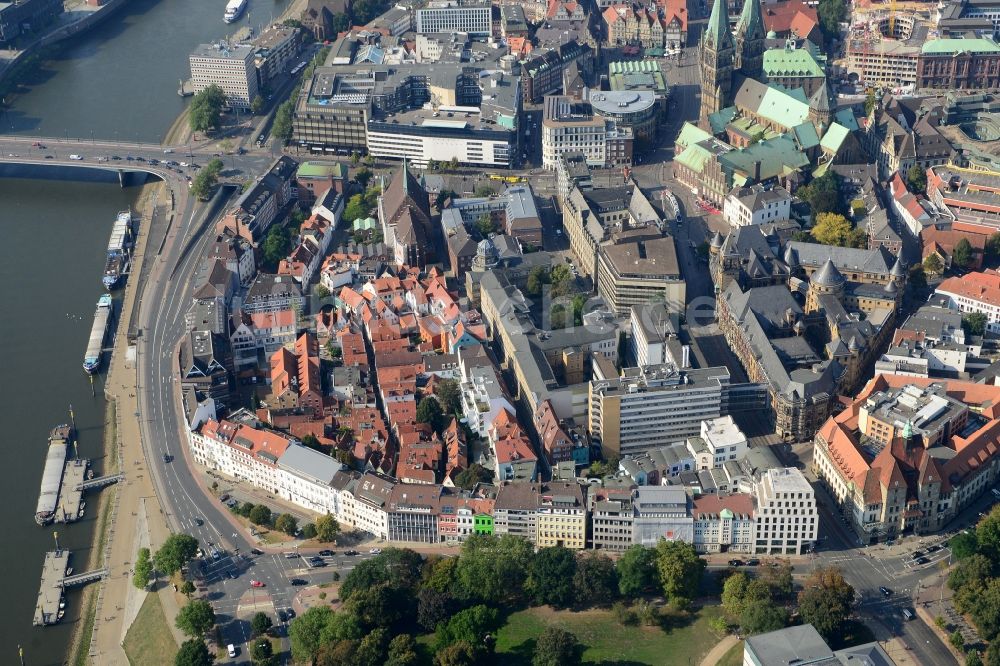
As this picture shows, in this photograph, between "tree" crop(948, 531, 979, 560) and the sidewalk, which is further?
the sidewalk

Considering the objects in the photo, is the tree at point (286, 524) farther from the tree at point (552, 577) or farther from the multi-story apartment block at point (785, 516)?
the multi-story apartment block at point (785, 516)

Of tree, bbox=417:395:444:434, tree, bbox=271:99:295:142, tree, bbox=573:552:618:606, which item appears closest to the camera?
tree, bbox=573:552:618:606

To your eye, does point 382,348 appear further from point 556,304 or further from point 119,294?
point 119,294

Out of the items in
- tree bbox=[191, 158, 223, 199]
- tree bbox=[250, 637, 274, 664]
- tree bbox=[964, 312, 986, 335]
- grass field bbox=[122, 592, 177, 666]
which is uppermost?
tree bbox=[191, 158, 223, 199]

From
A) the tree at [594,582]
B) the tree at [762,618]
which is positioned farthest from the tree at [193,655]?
the tree at [762,618]

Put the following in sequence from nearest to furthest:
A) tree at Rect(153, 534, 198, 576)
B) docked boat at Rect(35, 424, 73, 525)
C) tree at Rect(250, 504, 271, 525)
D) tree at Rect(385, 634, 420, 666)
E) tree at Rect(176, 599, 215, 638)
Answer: tree at Rect(385, 634, 420, 666) → tree at Rect(176, 599, 215, 638) → tree at Rect(153, 534, 198, 576) → tree at Rect(250, 504, 271, 525) → docked boat at Rect(35, 424, 73, 525)

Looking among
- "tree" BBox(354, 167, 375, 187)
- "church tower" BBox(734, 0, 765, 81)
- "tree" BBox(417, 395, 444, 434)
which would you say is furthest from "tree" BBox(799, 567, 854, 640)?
"church tower" BBox(734, 0, 765, 81)

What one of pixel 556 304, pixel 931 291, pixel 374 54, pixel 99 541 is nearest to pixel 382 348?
pixel 556 304

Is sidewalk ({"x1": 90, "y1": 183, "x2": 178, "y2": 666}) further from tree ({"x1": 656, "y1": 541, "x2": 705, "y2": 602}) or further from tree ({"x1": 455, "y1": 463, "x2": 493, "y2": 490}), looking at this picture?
tree ({"x1": 656, "y1": 541, "x2": 705, "y2": 602})
